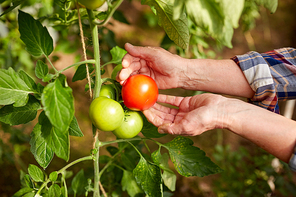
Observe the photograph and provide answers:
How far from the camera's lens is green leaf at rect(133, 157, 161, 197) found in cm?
72

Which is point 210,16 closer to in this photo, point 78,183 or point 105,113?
point 105,113

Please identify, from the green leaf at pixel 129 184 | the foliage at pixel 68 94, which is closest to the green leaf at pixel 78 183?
the foliage at pixel 68 94

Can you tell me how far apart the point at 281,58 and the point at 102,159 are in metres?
0.97

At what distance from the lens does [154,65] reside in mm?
942

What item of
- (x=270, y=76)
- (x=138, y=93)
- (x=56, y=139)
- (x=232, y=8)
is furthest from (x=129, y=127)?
(x=270, y=76)

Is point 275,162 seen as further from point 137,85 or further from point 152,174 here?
point 137,85

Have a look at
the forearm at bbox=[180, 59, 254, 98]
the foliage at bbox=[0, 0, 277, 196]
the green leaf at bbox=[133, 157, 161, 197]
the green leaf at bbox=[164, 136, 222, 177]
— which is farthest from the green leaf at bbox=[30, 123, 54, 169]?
the forearm at bbox=[180, 59, 254, 98]

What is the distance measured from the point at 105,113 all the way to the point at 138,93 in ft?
0.52

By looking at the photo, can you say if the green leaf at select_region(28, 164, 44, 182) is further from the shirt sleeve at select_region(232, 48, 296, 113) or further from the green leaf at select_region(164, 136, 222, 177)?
the shirt sleeve at select_region(232, 48, 296, 113)

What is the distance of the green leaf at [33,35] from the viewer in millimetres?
601

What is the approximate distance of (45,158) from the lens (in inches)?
23.2

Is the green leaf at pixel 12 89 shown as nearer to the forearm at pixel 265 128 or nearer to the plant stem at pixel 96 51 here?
the plant stem at pixel 96 51

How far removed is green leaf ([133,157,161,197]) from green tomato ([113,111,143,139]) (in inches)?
5.2

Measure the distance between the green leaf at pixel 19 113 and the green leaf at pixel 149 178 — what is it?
0.40m
